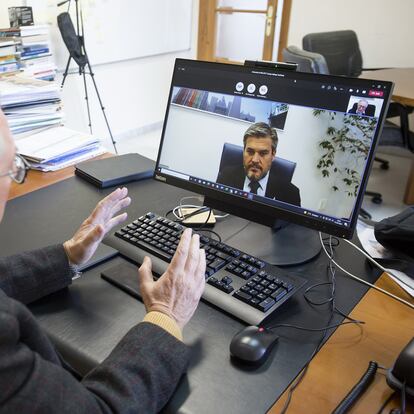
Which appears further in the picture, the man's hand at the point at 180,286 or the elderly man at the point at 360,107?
the elderly man at the point at 360,107

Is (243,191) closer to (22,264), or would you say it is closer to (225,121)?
(225,121)

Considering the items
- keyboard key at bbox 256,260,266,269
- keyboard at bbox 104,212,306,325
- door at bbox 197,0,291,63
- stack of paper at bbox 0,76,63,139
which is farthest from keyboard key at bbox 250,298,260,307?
door at bbox 197,0,291,63

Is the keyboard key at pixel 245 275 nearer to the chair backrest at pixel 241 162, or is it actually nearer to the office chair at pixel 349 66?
the chair backrest at pixel 241 162

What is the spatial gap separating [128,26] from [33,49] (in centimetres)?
133

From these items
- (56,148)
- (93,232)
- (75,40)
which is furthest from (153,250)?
(75,40)

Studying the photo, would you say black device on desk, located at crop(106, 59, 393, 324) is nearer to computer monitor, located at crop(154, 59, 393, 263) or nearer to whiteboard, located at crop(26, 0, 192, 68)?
computer monitor, located at crop(154, 59, 393, 263)

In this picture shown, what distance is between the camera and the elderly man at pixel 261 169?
1025mm

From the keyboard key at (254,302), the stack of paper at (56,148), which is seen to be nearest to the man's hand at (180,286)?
the keyboard key at (254,302)

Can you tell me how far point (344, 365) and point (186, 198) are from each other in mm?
723

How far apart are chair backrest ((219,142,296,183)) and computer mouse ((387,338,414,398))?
0.45 meters

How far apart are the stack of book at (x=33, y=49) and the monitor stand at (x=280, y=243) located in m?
1.63

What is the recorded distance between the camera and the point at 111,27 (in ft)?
11.9

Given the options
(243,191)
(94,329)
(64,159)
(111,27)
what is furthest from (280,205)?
(111,27)

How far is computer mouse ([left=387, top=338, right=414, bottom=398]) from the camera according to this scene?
0.68 m
